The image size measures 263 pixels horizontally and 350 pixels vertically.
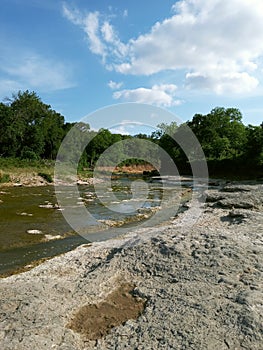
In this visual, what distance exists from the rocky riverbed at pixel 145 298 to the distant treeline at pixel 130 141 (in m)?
44.6

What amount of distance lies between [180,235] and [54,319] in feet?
19.2

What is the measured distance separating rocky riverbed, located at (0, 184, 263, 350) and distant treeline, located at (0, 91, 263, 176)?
4462cm

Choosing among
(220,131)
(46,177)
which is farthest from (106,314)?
(220,131)

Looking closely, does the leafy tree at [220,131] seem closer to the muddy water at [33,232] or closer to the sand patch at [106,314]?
the muddy water at [33,232]

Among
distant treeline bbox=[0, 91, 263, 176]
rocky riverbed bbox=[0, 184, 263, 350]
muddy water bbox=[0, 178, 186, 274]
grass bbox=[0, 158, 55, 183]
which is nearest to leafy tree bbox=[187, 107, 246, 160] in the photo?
distant treeline bbox=[0, 91, 263, 176]

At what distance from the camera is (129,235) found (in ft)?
42.3

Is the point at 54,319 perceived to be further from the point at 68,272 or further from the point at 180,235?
the point at 180,235

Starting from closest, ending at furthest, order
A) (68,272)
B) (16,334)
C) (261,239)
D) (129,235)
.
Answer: (16,334) < (68,272) < (261,239) < (129,235)

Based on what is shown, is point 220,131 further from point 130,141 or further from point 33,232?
point 33,232

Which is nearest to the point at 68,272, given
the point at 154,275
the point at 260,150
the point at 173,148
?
the point at 154,275

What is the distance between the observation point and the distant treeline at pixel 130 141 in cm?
5528

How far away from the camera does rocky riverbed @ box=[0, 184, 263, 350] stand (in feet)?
16.2

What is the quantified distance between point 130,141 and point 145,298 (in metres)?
78.4

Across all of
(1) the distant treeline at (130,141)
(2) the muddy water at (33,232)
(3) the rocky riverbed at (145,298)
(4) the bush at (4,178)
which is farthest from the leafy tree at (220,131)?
(3) the rocky riverbed at (145,298)
